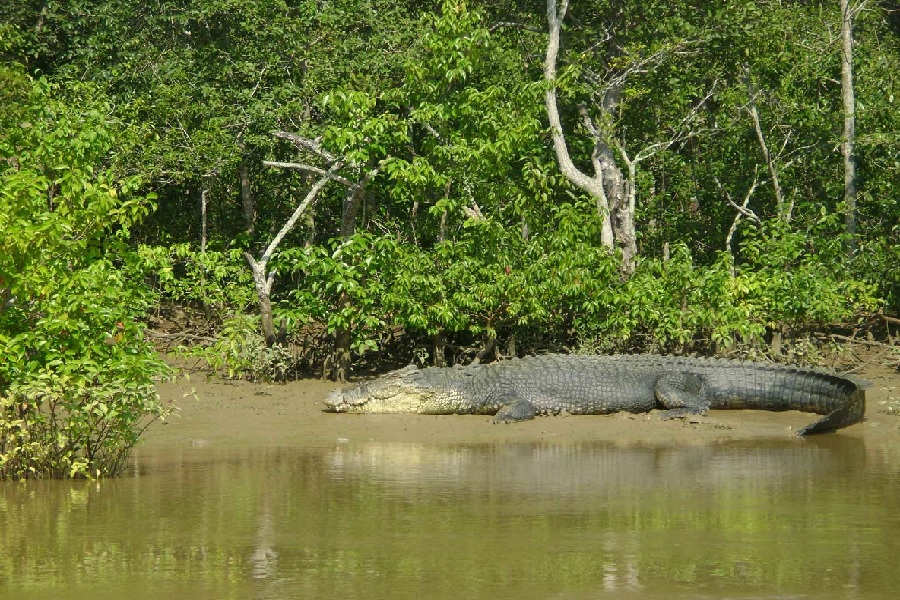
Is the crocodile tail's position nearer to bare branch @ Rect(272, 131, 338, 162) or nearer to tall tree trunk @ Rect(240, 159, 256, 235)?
bare branch @ Rect(272, 131, 338, 162)

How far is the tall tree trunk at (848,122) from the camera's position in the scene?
47.5 feet

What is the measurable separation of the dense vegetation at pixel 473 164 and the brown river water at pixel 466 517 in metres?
2.33

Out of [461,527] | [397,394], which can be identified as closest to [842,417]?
[397,394]

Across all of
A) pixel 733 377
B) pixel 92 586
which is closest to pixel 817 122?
pixel 733 377

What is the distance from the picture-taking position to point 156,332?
48.7 feet

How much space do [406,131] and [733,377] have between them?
172 inches

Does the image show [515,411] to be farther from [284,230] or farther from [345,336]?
[284,230]

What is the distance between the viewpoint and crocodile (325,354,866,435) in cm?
1192

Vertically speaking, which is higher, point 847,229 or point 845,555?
point 847,229

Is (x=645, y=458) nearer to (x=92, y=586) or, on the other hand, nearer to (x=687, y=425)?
(x=687, y=425)

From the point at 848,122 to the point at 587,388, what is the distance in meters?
5.27

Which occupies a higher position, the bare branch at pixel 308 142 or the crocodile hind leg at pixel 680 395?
the bare branch at pixel 308 142

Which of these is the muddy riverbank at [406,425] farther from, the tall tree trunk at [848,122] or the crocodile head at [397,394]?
the tall tree trunk at [848,122]

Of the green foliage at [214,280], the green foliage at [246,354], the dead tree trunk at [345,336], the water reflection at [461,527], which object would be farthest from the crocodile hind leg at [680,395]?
the green foliage at [214,280]
